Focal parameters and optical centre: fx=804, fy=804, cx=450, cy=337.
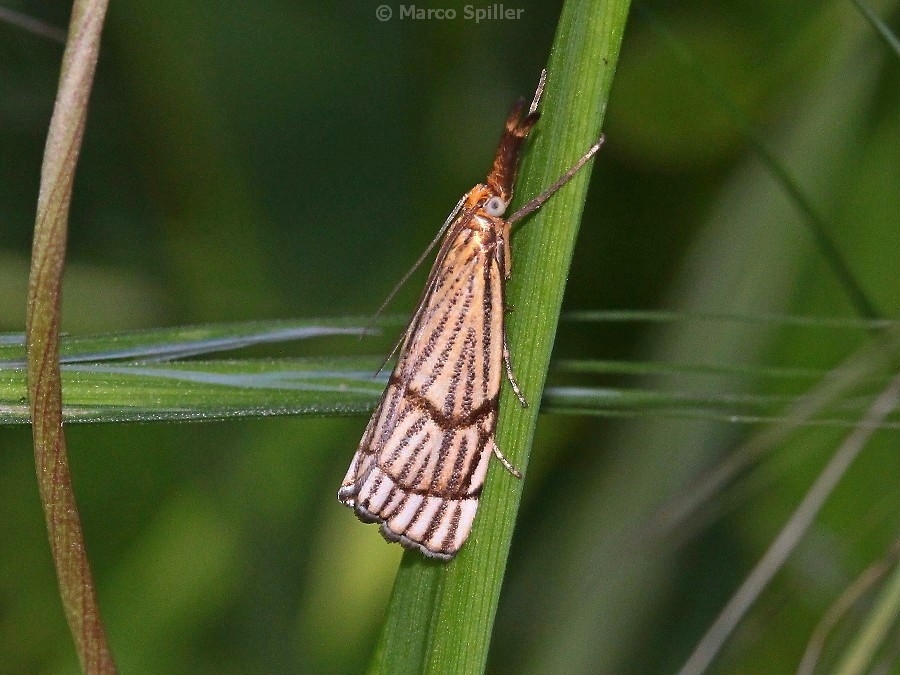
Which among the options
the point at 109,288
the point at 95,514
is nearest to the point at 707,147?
the point at 109,288

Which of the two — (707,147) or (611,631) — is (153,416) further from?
(707,147)

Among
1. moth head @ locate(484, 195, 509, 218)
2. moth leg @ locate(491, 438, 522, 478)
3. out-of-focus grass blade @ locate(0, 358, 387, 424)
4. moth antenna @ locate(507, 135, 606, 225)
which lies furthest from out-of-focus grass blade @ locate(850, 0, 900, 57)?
out-of-focus grass blade @ locate(0, 358, 387, 424)

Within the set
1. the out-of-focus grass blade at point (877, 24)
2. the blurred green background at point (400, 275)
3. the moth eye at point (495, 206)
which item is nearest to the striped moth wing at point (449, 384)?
the moth eye at point (495, 206)

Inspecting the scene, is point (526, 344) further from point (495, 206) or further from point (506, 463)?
point (495, 206)

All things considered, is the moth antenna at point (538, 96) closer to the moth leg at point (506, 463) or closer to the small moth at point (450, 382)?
the small moth at point (450, 382)

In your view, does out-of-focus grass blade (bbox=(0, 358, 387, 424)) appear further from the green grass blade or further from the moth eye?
the moth eye

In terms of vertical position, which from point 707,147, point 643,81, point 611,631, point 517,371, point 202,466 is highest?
point 643,81

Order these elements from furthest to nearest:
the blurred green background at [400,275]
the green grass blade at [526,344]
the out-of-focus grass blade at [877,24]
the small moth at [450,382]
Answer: the blurred green background at [400,275]
the small moth at [450,382]
the out-of-focus grass blade at [877,24]
the green grass blade at [526,344]
